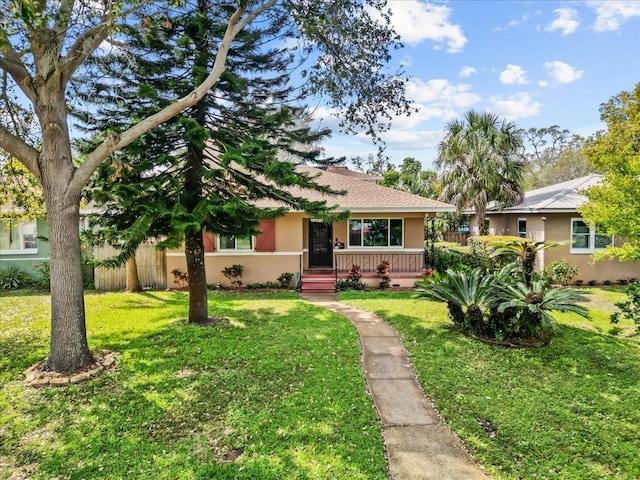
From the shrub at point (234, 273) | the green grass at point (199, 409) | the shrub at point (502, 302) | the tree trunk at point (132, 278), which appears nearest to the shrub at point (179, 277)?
the tree trunk at point (132, 278)

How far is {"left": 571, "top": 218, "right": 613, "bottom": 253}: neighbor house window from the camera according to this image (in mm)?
14594

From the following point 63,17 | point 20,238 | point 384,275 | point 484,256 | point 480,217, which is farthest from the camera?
point 480,217

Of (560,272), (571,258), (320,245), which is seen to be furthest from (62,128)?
(571,258)

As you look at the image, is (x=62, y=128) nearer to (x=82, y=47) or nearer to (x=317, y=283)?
(x=82, y=47)

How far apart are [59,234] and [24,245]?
514 inches

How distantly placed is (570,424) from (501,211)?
15.1 m

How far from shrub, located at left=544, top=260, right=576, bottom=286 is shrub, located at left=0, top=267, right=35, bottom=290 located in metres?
20.7

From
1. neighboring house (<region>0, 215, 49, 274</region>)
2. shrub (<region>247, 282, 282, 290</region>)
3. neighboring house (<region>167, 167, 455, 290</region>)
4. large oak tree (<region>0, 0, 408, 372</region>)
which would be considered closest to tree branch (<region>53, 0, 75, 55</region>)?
large oak tree (<region>0, 0, 408, 372</region>)

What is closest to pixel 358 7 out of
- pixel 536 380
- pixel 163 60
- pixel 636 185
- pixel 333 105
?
pixel 333 105

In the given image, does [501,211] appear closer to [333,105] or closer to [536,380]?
[333,105]

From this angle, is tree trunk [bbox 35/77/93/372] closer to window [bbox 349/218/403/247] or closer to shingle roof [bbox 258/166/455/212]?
shingle roof [bbox 258/166/455/212]

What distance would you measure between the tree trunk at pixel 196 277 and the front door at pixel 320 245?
7.26 meters

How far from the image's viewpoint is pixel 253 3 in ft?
23.6

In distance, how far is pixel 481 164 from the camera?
17812 mm
